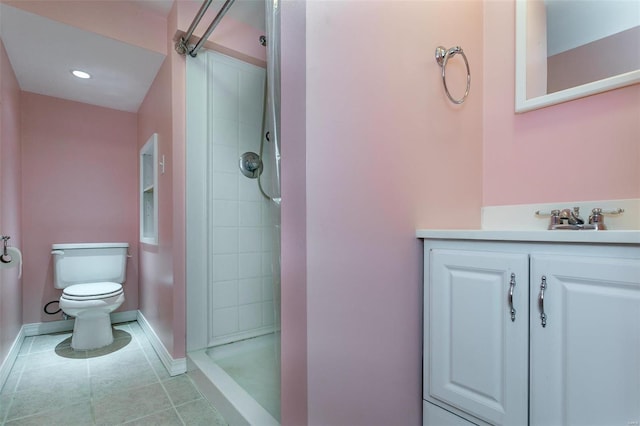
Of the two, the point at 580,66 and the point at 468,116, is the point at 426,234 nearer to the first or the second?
the point at 468,116

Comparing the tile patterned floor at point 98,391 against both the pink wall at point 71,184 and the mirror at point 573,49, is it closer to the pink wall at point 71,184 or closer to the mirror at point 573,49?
the pink wall at point 71,184

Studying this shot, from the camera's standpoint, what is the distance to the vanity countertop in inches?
27.6

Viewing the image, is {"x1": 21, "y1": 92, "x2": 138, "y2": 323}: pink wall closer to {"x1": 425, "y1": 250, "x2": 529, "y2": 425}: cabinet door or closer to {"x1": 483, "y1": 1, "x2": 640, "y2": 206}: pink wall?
{"x1": 425, "y1": 250, "x2": 529, "y2": 425}: cabinet door

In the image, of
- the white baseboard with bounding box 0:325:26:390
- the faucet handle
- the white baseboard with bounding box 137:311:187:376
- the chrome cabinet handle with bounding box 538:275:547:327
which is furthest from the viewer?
the white baseboard with bounding box 137:311:187:376

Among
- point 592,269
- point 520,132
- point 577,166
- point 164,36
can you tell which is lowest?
point 592,269

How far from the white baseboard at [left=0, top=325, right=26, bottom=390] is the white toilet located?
29 centimetres

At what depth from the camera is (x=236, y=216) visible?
84.8 inches

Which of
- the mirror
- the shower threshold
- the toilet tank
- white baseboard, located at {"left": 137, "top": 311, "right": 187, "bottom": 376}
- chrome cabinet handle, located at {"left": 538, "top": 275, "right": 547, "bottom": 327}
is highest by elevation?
the mirror

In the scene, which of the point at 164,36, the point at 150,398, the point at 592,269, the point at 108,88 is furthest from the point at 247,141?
the point at 592,269

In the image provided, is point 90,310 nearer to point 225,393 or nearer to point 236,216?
point 236,216

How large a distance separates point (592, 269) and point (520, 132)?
76 centimetres

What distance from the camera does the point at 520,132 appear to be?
1307 mm

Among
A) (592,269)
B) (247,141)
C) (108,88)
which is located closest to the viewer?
(592,269)

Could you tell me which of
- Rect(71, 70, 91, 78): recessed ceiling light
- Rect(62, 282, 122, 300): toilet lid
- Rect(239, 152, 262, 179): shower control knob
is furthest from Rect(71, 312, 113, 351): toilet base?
Rect(71, 70, 91, 78): recessed ceiling light
